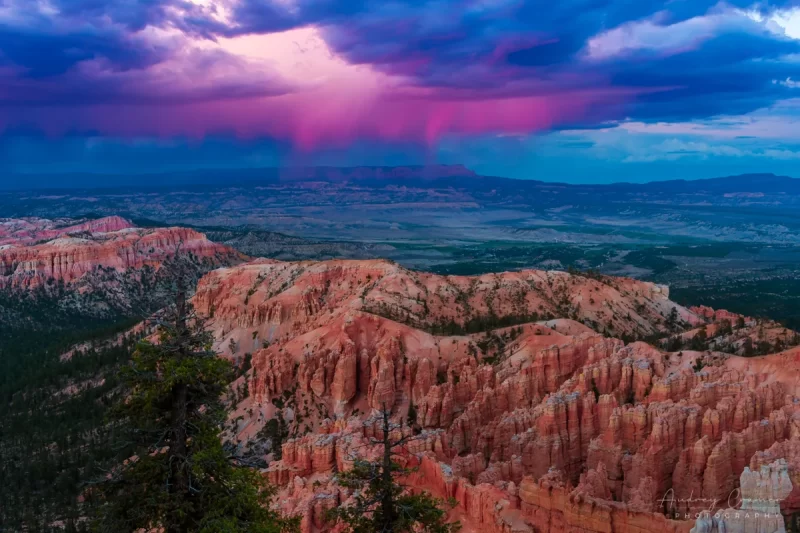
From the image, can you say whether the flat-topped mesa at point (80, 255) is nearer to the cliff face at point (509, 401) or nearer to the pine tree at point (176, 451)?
the cliff face at point (509, 401)

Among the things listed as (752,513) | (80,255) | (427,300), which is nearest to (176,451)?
(752,513)

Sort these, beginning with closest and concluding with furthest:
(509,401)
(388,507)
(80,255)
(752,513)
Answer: (388,507), (752,513), (509,401), (80,255)

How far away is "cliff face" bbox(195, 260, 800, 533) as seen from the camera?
34.0 m

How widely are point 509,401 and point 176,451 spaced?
3783 centimetres

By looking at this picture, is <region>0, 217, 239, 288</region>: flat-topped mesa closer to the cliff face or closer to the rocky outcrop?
the cliff face

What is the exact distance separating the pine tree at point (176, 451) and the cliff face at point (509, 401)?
53.9ft

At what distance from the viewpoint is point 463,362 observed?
60.5 meters

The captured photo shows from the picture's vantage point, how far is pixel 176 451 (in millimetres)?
17031

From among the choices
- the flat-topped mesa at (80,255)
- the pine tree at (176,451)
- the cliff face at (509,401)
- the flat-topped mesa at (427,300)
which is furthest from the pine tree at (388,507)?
the flat-topped mesa at (80,255)

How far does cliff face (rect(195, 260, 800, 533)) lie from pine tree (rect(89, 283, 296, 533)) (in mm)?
16430

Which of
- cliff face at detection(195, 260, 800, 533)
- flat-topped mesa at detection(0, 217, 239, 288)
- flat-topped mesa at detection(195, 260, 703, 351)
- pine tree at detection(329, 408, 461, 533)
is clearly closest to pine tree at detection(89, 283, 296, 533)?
pine tree at detection(329, 408, 461, 533)

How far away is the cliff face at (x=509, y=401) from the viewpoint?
34031mm

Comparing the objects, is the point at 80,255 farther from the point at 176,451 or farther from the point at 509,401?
the point at 176,451

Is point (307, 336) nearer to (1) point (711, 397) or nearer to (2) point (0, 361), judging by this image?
(1) point (711, 397)
